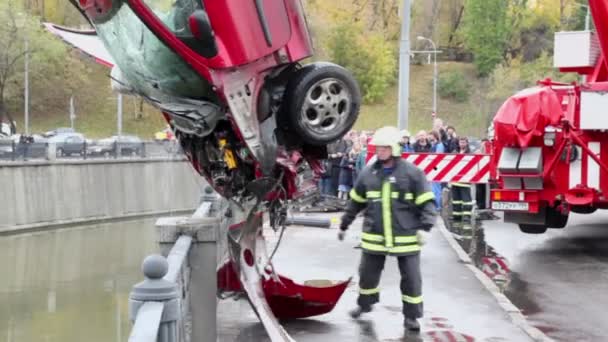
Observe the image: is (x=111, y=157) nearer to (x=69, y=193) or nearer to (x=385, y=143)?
(x=69, y=193)

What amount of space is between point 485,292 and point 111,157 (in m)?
21.0

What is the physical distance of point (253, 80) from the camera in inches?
287

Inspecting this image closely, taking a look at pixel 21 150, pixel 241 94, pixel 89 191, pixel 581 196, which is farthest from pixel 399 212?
pixel 89 191

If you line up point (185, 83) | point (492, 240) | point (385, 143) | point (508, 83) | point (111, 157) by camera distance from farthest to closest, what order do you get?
point (508, 83)
point (111, 157)
point (492, 240)
point (385, 143)
point (185, 83)

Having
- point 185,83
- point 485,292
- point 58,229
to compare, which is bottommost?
point 58,229

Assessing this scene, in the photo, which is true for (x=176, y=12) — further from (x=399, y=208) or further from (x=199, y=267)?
(x=399, y=208)

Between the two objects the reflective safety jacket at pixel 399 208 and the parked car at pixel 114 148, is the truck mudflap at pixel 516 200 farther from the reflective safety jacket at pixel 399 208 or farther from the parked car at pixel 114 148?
the parked car at pixel 114 148

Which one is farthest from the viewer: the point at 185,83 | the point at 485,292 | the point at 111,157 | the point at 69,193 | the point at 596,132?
the point at 111,157

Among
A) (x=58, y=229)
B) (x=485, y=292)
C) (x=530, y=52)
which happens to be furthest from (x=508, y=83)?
(x=485, y=292)

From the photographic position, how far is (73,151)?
28.0 metres

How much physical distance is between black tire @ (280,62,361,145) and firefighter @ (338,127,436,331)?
58 centimetres

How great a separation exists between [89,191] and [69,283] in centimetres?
1139

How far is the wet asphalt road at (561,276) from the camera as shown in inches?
361

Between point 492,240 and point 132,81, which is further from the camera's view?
point 492,240
